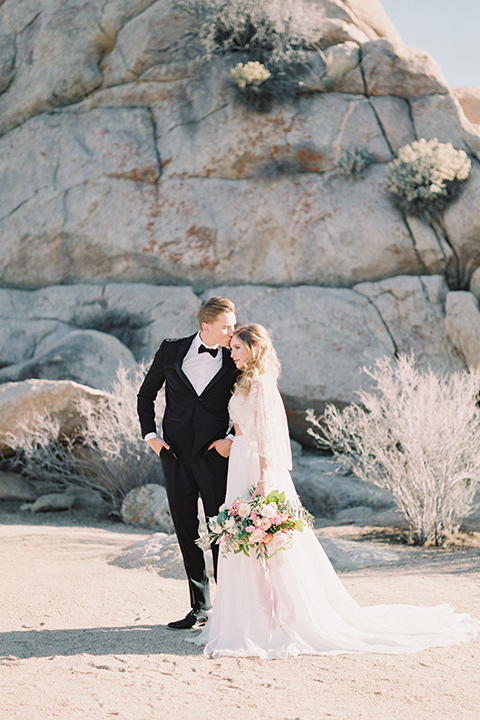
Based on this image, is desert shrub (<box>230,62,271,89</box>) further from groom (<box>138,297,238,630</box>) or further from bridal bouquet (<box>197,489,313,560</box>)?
bridal bouquet (<box>197,489,313,560</box>)

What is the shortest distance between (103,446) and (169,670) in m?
5.32

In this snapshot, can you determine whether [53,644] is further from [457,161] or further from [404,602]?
[457,161]

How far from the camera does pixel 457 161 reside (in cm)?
1136

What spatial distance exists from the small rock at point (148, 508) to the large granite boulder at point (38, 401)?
52.4 inches

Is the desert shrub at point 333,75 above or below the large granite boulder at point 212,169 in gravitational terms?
above

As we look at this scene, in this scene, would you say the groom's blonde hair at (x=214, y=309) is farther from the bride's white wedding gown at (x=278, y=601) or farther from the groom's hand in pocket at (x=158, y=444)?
the groom's hand in pocket at (x=158, y=444)

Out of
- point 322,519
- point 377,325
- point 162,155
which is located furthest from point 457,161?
point 322,519

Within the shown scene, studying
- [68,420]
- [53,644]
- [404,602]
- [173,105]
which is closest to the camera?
[53,644]

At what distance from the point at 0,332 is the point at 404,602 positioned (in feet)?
29.9

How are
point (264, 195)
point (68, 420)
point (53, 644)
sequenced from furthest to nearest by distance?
point (264, 195), point (68, 420), point (53, 644)

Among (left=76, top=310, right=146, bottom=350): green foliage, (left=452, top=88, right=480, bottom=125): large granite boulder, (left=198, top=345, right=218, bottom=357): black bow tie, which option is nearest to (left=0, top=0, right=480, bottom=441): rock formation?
(left=76, top=310, right=146, bottom=350): green foliage

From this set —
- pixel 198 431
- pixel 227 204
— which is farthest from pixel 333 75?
pixel 198 431

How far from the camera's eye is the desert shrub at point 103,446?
8383mm

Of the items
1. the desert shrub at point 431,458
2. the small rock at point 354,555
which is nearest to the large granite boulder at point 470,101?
the desert shrub at point 431,458
